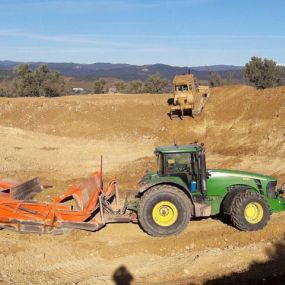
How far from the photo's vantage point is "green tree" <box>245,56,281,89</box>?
44844mm

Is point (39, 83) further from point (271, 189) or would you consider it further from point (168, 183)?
point (271, 189)

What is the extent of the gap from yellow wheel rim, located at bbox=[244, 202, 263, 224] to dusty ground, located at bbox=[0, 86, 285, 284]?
→ 13.0 inches

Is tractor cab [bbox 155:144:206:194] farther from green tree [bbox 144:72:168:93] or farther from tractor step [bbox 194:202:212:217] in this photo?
green tree [bbox 144:72:168:93]

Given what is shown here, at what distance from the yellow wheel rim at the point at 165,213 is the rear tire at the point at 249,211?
1263 mm

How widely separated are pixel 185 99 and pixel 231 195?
A: 18.1 metres

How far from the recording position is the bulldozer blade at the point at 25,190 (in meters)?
10.9

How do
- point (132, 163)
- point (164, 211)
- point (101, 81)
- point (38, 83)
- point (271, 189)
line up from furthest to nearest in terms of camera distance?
point (101, 81) → point (38, 83) → point (132, 163) → point (271, 189) → point (164, 211)

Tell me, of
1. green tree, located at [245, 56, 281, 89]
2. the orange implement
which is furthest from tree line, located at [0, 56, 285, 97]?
the orange implement

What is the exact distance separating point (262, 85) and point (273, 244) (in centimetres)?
3746

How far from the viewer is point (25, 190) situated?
11.6 meters

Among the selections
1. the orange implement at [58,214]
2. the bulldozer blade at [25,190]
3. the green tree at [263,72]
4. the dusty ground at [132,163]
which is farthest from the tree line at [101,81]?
the orange implement at [58,214]

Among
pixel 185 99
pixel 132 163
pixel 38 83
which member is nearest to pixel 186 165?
pixel 132 163

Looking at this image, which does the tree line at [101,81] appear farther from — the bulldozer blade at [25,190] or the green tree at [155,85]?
the bulldozer blade at [25,190]

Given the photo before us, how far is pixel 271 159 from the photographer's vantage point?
1988 cm
